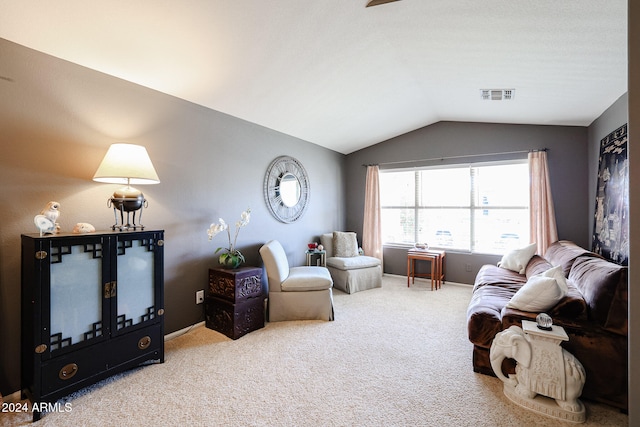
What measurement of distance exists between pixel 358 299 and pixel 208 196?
239 cm

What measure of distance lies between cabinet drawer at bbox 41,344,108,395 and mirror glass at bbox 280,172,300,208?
8.42 feet

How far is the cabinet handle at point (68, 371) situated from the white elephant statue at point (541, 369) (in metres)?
2.77

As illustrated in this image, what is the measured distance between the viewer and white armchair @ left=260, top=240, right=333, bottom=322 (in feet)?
10.1

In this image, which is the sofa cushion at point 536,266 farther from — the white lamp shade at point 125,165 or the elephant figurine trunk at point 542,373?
the white lamp shade at point 125,165

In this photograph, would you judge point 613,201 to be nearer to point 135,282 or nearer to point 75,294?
point 135,282

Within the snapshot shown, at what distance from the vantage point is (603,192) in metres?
3.00

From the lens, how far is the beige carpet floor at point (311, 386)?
5.31ft

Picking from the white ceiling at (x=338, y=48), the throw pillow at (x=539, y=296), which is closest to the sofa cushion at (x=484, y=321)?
the throw pillow at (x=539, y=296)

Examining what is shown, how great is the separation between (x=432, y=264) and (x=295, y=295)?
2305 mm

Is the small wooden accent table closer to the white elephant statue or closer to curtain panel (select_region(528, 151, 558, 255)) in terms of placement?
curtain panel (select_region(528, 151, 558, 255))

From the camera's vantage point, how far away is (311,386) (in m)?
1.92

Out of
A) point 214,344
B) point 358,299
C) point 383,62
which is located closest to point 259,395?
point 214,344

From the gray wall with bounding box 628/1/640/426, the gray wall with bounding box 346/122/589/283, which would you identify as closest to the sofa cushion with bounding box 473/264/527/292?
the gray wall with bounding box 346/122/589/283

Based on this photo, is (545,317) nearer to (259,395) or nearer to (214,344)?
(259,395)
